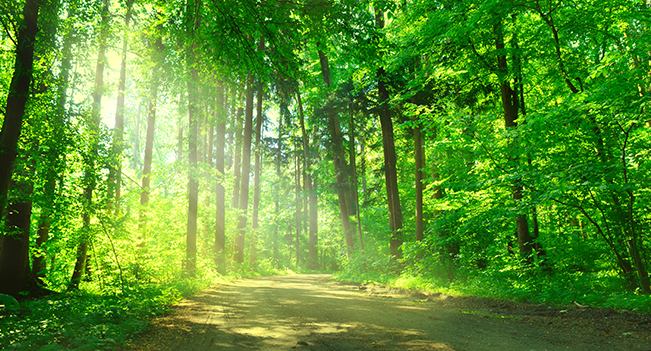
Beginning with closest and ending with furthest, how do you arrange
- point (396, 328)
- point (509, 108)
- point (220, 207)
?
point (396, 328) < point (509, 108) < point (220, 207)

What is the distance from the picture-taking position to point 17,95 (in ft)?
18.7

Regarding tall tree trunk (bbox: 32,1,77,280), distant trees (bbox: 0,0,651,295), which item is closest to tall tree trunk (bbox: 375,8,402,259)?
distant trees (bbox: 0,0,651,295)

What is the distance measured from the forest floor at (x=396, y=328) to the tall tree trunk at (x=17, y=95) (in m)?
3.42

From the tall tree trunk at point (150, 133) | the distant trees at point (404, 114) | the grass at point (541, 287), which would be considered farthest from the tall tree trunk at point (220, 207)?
the grass at point (541, 287)

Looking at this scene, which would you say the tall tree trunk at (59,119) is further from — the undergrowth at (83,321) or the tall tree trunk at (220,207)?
the tall tree trunk at (220,207)

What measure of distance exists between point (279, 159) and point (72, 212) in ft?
A: 85.2

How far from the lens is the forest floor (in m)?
4.66

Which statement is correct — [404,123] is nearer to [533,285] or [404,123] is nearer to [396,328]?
[533,285]

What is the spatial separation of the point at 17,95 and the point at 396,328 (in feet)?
23.4

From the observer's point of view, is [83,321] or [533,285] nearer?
[83,321]

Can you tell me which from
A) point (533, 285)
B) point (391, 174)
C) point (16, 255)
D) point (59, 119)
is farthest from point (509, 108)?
point (16, 255)

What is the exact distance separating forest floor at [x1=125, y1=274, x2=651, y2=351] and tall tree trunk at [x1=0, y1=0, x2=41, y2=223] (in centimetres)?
342

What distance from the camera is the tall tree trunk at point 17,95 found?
218 inches

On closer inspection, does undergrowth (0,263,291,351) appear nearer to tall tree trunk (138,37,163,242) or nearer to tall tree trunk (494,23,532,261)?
tall tree trunk (138,37,163,242)
